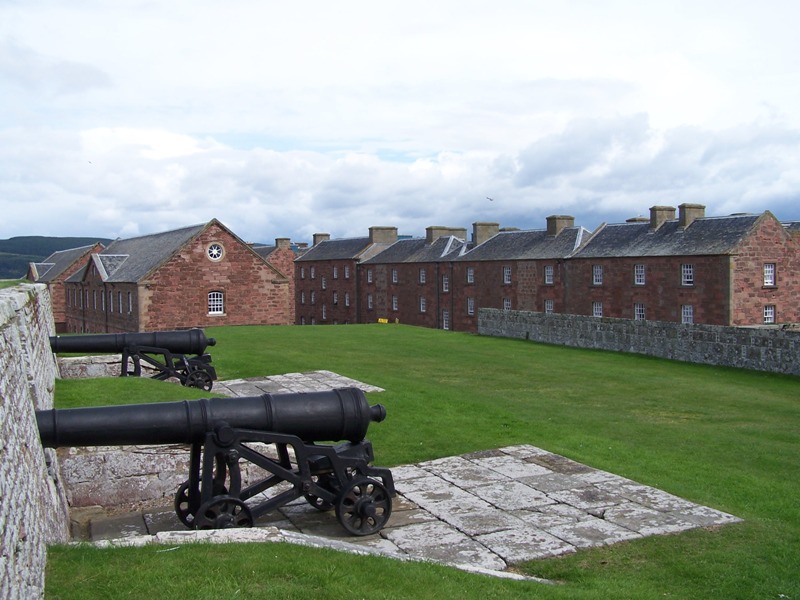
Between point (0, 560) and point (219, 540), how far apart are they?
2.52 meters

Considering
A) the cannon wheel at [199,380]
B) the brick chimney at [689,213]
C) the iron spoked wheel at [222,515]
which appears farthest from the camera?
the brick chimney at [689,213]

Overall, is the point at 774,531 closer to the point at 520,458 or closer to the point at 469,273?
the point at 520,458

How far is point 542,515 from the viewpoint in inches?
Answer: 328

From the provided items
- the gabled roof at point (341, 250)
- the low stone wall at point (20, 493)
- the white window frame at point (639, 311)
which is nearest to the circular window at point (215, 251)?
the white window frame at point (639, 311)

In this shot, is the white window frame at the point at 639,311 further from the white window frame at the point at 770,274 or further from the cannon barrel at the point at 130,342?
the cannon barrel at the point at 130,342

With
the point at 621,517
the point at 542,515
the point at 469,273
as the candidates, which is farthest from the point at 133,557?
the point at 469,273

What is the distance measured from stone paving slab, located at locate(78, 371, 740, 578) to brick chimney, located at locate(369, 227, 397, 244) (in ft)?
176

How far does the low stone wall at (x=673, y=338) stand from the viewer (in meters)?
20.3

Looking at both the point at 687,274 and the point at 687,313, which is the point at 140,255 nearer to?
the point at 687,274

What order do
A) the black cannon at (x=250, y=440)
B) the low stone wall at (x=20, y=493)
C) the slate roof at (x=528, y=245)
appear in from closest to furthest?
the low stone wall at (x=20, y=493)
the black cannon at (x=250, y=440)
the slate roof at (x=528, y=245)

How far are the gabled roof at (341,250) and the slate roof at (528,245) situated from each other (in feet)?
42.2

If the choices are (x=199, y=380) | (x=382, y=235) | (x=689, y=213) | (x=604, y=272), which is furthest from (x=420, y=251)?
(x=199, y=380)

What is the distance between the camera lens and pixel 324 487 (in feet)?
26.0

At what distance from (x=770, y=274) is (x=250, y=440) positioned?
36.7 m
